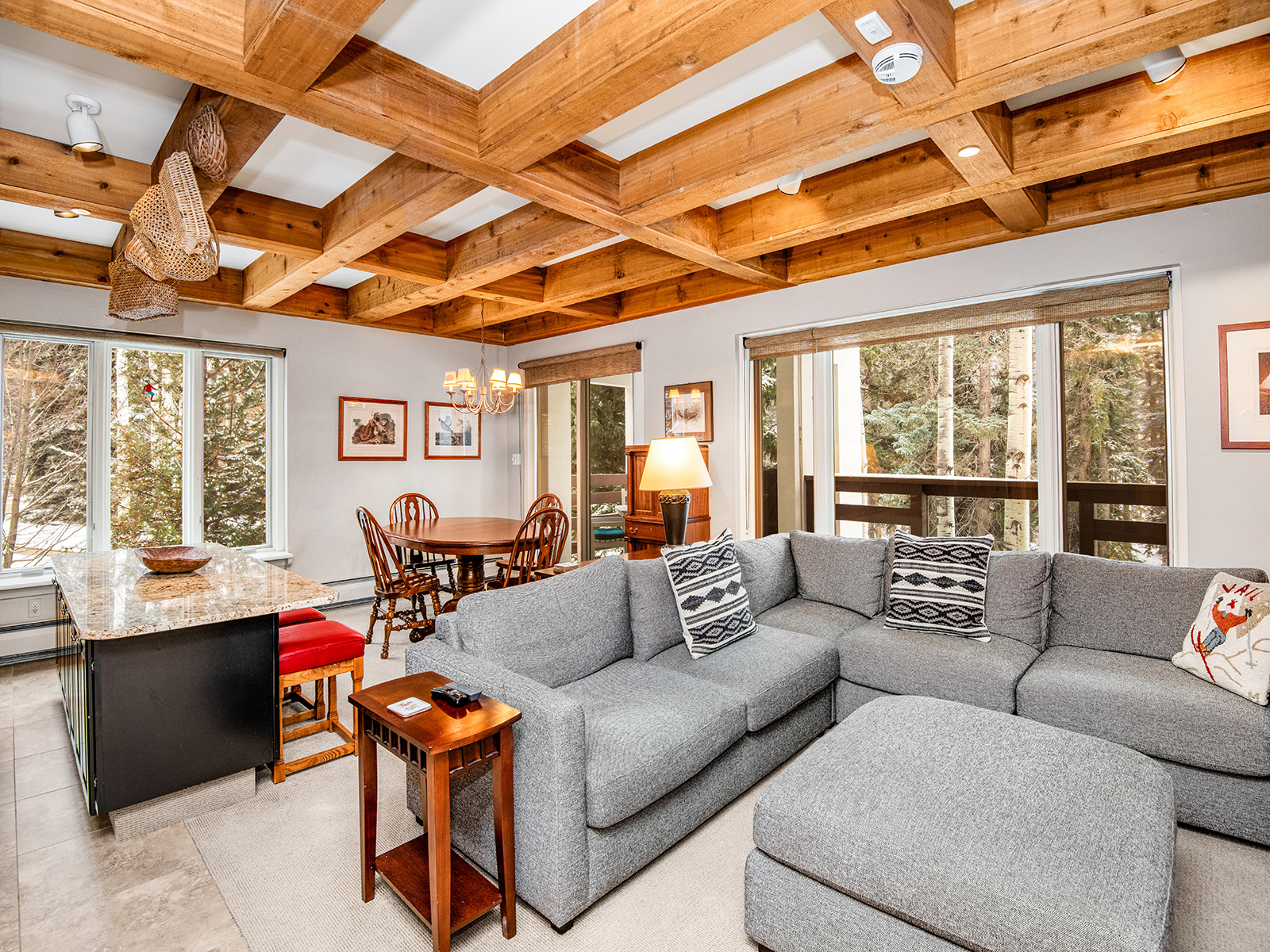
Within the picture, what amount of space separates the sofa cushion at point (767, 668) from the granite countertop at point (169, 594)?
144 cm

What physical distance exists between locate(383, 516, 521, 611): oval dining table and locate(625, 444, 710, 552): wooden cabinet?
848 mm

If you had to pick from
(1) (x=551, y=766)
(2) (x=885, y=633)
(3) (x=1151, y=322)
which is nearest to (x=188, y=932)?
(1) (x=551, y=766)

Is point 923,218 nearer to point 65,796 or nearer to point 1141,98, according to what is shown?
point 1141,98

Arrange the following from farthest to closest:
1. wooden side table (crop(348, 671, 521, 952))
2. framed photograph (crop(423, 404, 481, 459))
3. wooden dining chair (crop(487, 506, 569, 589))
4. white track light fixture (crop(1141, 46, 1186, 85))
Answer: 1. framed photograph (crop(423, 404, 481, 459))
2. wooden dining chair (crop(487, 506, 569, 589))
3. white track light fixture (crop(1141, 46, 1186, 85))
4. wooden side table (crop(348, 671, 521, 952))

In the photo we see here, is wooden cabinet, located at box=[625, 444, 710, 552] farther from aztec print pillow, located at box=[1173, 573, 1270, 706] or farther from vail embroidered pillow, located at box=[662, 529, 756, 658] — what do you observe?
aztec print pillow, located at box=[1173, 573, 1270, 706]

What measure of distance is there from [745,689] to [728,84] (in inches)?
85.9

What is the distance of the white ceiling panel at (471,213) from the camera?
132 inches

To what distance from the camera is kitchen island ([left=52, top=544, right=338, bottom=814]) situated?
6.87ft

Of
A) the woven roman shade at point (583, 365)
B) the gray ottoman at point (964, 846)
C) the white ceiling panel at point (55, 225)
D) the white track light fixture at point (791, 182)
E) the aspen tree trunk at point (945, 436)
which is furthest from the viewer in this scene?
the woven roman shade at point (583, 365)

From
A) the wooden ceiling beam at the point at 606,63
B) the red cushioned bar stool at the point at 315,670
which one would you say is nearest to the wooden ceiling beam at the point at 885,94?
the wooden ceiling beam at the point at 606,63

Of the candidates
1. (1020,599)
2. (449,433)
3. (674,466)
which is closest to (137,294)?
(674,466)

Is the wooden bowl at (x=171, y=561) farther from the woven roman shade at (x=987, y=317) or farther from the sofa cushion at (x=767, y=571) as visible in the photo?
the woven roman shade at (x=987, y=317)

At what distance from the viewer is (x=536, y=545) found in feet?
13.6

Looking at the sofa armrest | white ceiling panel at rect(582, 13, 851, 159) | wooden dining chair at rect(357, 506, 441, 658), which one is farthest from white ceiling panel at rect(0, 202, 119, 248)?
the sofa armrest
